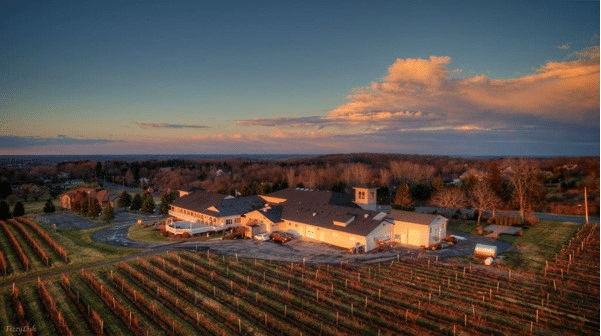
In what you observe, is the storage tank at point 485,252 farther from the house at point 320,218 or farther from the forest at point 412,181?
the forest at point 412,181

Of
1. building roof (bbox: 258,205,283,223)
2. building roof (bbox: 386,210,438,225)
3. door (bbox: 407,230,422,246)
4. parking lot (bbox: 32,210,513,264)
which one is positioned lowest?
parking lot (bbox: 32,210,513,264)

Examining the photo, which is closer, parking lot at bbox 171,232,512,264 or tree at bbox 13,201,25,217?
parking lot at bbox 171,232,512,264

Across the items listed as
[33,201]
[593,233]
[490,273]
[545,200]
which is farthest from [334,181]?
[33,201]

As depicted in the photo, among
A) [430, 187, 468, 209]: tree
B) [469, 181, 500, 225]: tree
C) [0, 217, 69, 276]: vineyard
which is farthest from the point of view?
[430, 187, 468, 209]: tree

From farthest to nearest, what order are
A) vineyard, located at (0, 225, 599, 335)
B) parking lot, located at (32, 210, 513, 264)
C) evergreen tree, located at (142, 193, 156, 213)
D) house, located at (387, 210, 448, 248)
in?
evergreen tree, located at (142, 193, 156, 213) → house, located at (387, 210, 448, 248) → parking lot, located at (32, 210, 513, 264) → vineyard, located at (0, 225, 599, 335)

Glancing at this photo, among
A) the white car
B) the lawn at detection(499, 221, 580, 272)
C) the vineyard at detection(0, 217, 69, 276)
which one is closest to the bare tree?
the lawn at detection(499, 221, 580, 272)

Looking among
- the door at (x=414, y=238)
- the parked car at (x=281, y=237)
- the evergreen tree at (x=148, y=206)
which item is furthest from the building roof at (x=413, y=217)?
the evergreen tree at (x=148, y=206)

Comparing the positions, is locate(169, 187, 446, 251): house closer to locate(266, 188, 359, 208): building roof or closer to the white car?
locate(266, 188, 359, 208): building roof
